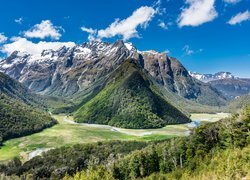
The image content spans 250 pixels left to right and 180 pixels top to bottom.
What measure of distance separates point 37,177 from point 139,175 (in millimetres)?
50062

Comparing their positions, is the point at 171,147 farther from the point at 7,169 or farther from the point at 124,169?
the point at 7,169

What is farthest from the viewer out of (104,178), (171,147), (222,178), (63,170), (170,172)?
(63,170)

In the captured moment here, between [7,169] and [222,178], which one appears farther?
[7,169]

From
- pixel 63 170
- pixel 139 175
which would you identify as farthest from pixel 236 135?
pixel 63 170

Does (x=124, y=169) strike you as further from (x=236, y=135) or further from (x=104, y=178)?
(x=236, y=135)

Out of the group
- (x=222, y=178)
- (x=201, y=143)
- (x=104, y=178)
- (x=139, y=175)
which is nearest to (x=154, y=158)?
(x=139, y=175)

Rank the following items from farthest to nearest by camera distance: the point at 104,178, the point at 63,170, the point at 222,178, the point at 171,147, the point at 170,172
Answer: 1. the point at 63,170
2. the point at 171,147
3. the point at 170,172
4. the point at 104,178
5. the point at 222,178

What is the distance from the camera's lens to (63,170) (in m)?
190

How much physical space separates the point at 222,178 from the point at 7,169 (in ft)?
435

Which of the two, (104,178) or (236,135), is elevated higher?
(236,135)

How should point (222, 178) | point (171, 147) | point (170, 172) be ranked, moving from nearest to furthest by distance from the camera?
point (222, 178)
point (170, 172)
point (171, 147)

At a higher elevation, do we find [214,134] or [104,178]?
[214,134]

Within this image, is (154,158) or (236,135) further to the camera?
(154,158)

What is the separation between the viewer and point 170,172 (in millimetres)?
159750
